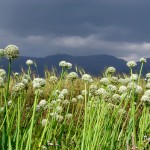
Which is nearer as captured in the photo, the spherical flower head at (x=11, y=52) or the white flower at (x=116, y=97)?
the spherical flower head at (x=11, y=52)

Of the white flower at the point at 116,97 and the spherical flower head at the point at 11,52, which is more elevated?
the spherical flower head at the point at 11,52

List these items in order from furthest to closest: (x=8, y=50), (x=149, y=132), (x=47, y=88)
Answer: (x=47, y=88) < (x=149, y=132) < (x=8, y=50)

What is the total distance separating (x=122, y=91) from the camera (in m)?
5.17

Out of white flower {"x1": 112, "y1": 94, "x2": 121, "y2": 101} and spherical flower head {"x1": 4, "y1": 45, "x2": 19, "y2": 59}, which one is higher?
spherical flower head {"x1": 4, "y1": 45, "x2": 19, "y2": 59}

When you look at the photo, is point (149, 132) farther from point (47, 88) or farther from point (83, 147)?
point (47, 88)

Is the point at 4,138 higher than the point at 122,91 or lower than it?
lower

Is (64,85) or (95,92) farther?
(64,85)

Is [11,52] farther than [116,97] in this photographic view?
No

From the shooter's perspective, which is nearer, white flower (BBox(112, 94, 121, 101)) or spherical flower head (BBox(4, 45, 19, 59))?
spherical flower head (BBox(4, 45, 19, 59))

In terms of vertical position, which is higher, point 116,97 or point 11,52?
point 11,52

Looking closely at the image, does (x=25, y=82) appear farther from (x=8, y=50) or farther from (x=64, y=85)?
(x=64, y=85)

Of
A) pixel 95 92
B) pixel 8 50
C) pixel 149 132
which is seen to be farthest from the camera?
pixel 149 132

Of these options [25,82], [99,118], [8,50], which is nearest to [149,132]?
[99,118]

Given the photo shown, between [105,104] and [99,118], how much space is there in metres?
0.49
